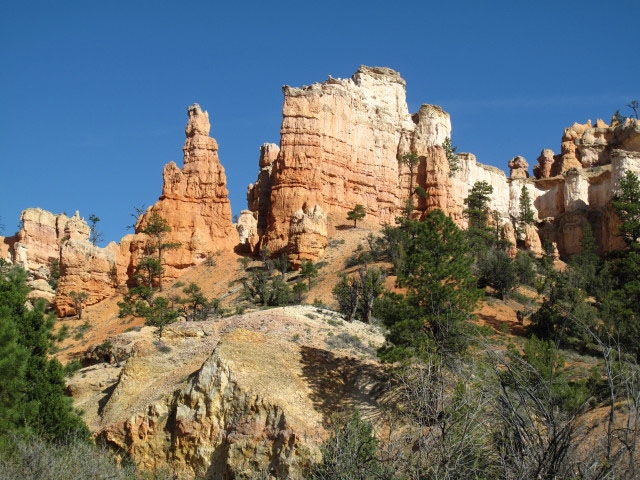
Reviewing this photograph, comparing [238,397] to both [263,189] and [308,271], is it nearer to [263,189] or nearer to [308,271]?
[308,271]

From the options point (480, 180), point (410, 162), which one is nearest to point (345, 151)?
point (410, 162)

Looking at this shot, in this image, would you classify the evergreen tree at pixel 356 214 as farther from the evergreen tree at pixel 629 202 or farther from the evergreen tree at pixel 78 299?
the evergreen tree at pixel 78 299

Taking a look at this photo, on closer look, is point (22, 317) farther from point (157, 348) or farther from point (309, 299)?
point (309, 299)

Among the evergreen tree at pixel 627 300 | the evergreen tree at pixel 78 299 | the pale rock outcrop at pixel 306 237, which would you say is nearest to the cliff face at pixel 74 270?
the evergreen tree at pixel 78 299

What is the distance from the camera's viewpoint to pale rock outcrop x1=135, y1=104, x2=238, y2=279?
56375 mm

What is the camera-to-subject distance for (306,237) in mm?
50719

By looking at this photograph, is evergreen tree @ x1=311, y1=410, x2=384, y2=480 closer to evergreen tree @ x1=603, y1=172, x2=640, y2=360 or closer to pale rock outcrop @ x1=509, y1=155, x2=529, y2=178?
evergreen tree @ x1=603, y1=172, x2=640, y2=360

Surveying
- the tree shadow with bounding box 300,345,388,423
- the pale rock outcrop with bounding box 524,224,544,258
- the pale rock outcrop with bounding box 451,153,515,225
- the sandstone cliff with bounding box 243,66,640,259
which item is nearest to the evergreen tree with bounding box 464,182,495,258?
the pale rock outcrop with bounding box 451,153,515,225

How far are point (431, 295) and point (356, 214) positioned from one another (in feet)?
117

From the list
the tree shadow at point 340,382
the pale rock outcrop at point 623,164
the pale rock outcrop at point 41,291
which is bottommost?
the tree shadow at point 340,382

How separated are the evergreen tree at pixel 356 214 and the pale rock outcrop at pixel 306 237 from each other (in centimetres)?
408

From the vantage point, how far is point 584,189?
68.7 metres

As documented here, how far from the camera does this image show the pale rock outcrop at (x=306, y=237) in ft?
166

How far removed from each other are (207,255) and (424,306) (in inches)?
1401
